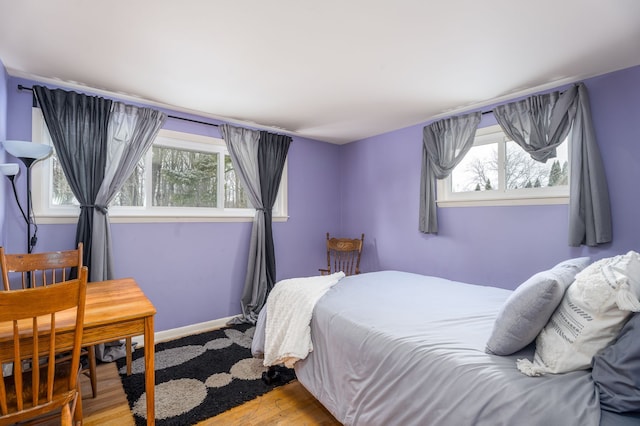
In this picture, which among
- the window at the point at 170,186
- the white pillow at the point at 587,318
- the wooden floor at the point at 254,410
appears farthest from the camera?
the window at the point at 170,186

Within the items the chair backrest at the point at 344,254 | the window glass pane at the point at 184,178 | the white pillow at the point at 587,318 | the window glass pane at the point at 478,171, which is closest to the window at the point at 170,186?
A: the window glass pane at the point at 184,178

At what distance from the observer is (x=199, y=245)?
319cm

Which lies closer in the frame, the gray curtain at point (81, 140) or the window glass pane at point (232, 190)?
the gray curtain at point (81, 140)

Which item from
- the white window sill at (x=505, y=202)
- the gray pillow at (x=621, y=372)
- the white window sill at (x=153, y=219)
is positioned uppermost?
the white window sill at (x=505, y=202)

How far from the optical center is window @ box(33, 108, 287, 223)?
97.7 inches

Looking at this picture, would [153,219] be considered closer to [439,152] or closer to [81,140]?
[81,140]

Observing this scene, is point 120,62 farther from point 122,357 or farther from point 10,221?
point 122,357

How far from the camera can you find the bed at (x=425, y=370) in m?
0.99

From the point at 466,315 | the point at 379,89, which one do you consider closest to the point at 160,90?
the point at 379,89

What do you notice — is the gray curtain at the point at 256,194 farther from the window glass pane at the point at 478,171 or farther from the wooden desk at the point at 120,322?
the window glass pane at the point at 478,171

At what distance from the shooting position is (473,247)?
3.01m

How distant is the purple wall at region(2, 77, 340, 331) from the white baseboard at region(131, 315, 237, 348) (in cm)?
5

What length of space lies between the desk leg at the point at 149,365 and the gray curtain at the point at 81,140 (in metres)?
1.40

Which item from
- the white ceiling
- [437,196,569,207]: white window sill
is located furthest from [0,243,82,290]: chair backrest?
[437,196,569,207]: white window sill
